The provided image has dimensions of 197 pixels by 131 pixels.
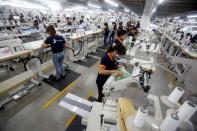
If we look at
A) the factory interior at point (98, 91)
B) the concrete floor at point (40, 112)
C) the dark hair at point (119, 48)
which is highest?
the dark hair at point (119, 48)

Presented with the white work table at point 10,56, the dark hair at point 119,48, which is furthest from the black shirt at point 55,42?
the dark hair at point 119,48

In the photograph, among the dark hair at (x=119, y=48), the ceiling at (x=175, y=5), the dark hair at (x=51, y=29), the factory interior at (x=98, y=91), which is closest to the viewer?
the factory interior at (x=98, y=91)

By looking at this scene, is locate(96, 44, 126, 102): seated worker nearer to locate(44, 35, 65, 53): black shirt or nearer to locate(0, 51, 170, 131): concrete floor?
locate(0, 51, 170, 131): concrete floor

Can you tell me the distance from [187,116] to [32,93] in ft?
11.4

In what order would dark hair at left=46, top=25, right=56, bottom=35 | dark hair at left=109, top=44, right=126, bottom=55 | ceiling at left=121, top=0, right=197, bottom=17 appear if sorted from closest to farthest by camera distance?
1. dark hair at left=109, top=44, right=126, bottom=55
2. dark hair at left=46, top=25, right=56, bottom=35
3. ceiling at left=121, top=0, right=197, bottom=17

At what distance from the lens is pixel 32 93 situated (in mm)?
3297

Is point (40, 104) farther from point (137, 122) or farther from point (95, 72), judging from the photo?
point (137, 122)

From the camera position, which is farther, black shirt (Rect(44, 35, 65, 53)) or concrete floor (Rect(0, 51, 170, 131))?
black shirt (Rect(44, 35, 65, 53))

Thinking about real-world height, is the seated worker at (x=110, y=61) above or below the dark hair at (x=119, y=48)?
below

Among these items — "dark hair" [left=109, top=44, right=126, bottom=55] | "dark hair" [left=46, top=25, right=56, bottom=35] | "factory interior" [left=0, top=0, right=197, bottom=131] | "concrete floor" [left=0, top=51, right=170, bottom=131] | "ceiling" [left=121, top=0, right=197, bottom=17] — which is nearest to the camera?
"factory interior" [left=0, top=0, right=197, bottom=131]

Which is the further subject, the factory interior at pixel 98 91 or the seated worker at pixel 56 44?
the seated worker at pixel 56 44

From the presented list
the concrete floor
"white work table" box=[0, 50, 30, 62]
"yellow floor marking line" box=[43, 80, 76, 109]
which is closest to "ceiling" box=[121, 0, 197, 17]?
the concrete floor

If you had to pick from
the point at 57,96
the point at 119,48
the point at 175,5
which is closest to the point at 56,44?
the point at 57,96

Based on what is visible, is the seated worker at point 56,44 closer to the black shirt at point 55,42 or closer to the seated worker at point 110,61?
the black shirt at point 55,42
